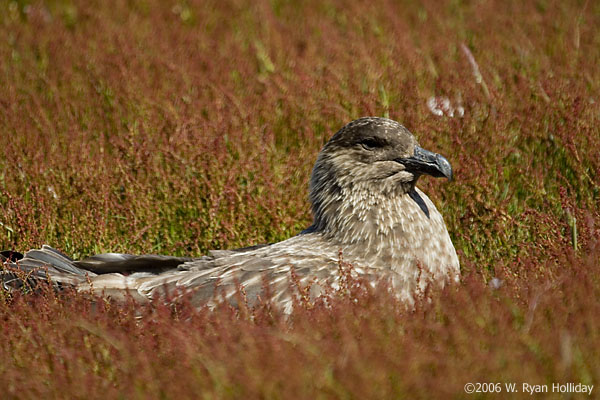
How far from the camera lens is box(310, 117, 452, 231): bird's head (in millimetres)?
4863

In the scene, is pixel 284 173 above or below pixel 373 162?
below

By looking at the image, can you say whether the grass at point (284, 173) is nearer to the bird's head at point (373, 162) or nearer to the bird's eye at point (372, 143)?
the bird's head at point (373, 162)

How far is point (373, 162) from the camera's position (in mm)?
4910

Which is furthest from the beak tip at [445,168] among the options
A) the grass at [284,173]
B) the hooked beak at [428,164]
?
the grass at [284,173]

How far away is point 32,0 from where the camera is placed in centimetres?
953

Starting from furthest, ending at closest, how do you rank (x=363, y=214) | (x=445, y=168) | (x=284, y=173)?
(x=284, y=173), (x=363, y=214), (x=445, y=168)

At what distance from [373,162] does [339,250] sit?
557 mm

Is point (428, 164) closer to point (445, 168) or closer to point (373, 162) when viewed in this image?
point (445, 168)

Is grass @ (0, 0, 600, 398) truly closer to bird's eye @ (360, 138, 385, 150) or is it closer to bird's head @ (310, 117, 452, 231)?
bird's head @ (310, 117, 452, 231)

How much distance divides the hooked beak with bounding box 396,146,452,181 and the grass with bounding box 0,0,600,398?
21.9 inches

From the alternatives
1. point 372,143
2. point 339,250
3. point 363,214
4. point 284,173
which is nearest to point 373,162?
point 372,143

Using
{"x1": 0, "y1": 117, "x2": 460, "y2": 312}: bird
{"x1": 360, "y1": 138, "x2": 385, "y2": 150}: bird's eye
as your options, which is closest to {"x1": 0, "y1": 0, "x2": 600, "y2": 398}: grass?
{"x1": 0, "y1": 117, "x2": 460, "y2": 312}: bird

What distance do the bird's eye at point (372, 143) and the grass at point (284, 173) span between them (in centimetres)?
79

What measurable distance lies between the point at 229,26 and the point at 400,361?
6.48 meters
